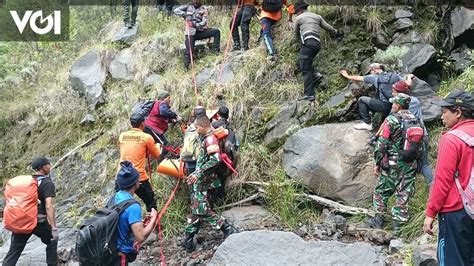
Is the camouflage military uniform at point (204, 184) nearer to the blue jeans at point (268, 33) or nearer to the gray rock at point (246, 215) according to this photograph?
the gray rock at point (246, 215)

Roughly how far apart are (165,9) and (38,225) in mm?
8498

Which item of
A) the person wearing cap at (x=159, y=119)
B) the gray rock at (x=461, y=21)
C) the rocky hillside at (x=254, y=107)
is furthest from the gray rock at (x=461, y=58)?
the person wearing cap at (x=159, y=119)

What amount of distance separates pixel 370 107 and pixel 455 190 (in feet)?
11.8

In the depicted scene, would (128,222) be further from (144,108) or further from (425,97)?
(425,97)

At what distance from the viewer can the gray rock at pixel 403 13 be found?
9292 mm

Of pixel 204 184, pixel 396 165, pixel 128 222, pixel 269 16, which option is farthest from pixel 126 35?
pixel 128 222

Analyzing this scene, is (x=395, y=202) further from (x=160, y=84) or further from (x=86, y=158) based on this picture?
(x=86, y=158)

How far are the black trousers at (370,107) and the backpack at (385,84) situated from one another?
0.09 metres

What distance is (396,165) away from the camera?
625 cm

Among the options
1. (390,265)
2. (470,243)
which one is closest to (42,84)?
(390,265)

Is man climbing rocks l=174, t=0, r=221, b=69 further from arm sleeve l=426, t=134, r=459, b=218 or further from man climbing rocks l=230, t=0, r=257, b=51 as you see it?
arm sleeve l=426, t=134, r=459, b=218

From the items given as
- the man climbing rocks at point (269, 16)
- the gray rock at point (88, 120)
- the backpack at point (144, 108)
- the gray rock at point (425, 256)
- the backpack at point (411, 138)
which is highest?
the man climbing rocks at point (269, 16)

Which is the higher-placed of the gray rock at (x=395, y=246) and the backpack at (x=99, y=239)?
the backpack at (x=99, y=239)

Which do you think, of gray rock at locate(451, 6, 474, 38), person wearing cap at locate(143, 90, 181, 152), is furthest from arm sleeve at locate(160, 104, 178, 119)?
gray rock at locate(451, 6, 474, 38)
